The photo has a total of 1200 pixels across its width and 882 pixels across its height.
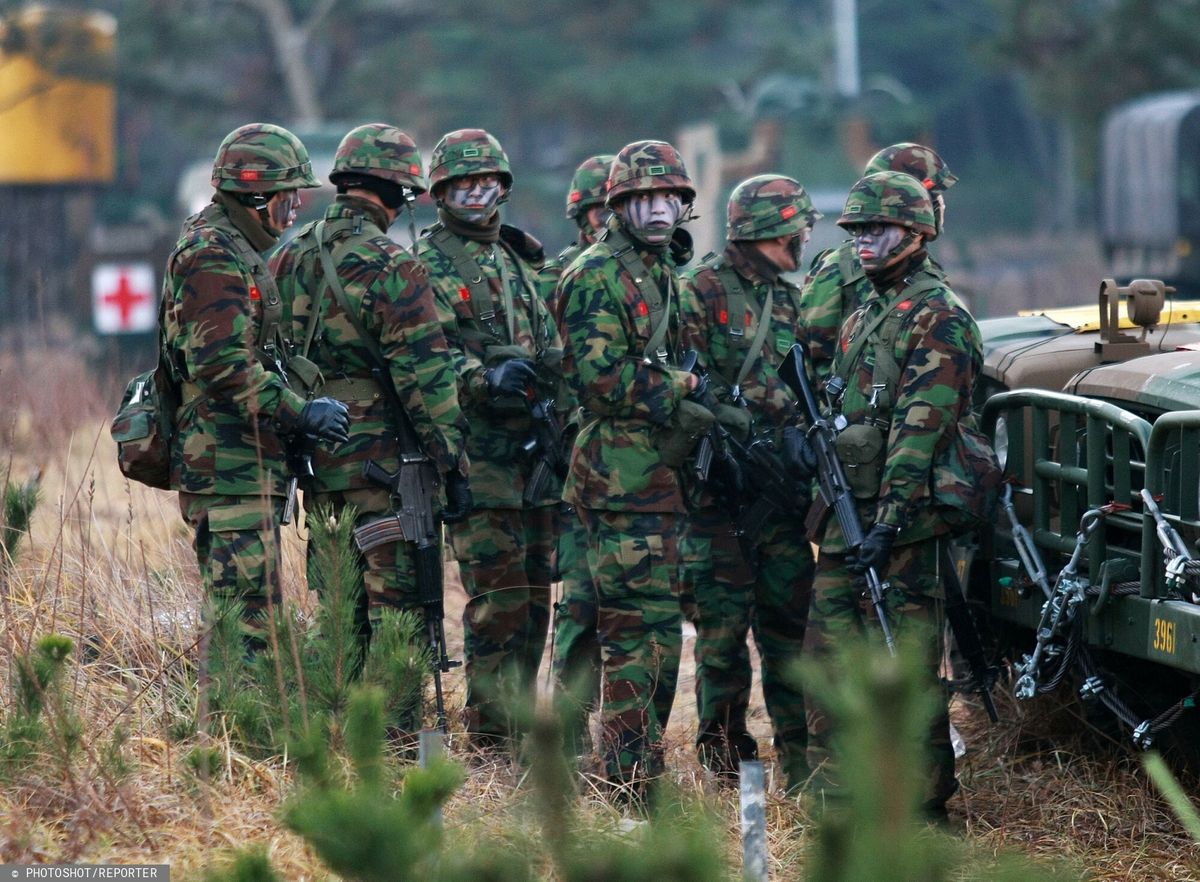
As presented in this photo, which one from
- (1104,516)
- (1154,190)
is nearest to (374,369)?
(1104,516)

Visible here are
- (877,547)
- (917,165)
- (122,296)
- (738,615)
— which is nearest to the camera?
(877,547)

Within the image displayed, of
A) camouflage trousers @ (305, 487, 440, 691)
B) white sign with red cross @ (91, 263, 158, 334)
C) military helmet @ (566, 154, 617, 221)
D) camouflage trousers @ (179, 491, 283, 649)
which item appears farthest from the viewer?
white sign with red cross @ (91, 263, 158, 334)

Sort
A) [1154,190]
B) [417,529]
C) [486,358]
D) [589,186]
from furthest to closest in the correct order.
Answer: [1154,190], [589,186], [486,358], [417,529]

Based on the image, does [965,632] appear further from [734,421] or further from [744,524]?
[734,421]

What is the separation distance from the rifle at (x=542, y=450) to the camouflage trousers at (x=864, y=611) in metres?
1.11

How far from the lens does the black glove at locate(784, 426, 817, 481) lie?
5.63m

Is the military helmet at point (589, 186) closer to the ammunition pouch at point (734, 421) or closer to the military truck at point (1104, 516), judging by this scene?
the ammunition pouch at point (734, 421)

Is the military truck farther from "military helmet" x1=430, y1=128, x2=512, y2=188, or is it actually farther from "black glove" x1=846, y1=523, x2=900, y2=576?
"military helmet" x1=430, y1=128, x2=512, y2=188

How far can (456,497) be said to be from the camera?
5.89 m

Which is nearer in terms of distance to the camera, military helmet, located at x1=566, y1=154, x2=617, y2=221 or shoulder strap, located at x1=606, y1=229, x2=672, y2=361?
shoulder strap, located at x1=606, y1=229, x2=672, y2=361

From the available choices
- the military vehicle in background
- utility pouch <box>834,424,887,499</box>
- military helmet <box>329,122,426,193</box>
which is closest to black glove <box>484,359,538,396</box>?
military helmet <box>329,122,426,193</box>

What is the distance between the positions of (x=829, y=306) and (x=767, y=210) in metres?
0.39

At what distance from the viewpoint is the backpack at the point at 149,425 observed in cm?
554

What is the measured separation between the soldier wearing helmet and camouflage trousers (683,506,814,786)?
2.63 feet
